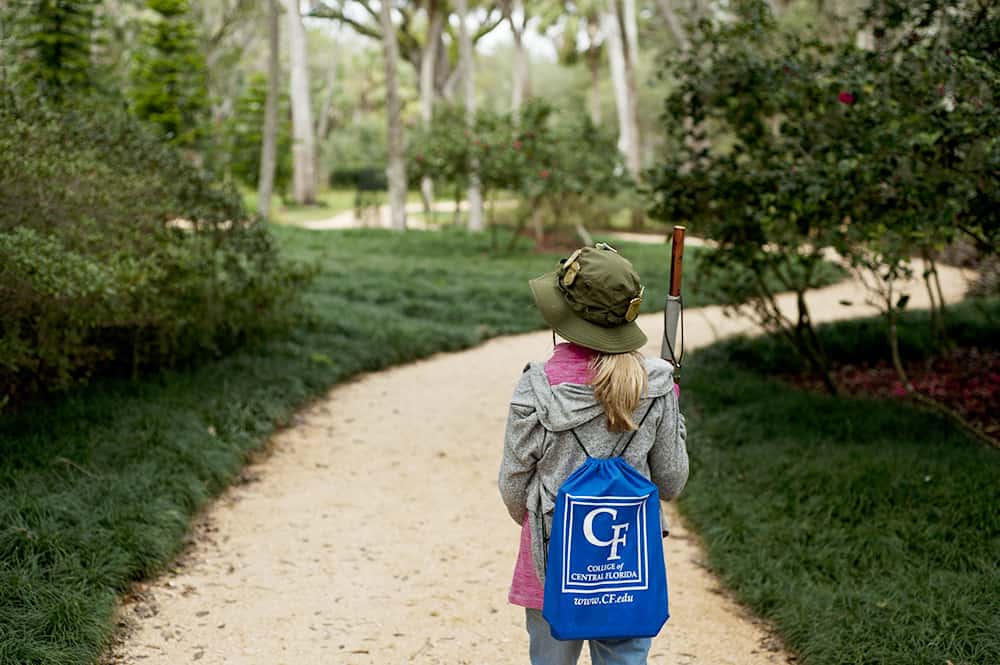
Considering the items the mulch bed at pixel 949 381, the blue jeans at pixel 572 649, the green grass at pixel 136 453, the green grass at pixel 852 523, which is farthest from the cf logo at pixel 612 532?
the mulch bed at pixel 949 381

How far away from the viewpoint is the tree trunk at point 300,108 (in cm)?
2741

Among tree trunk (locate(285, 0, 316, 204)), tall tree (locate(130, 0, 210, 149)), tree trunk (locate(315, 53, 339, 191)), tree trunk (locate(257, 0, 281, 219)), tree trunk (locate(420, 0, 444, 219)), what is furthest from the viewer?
tree trunk (locate(315, 53, 339, 191))

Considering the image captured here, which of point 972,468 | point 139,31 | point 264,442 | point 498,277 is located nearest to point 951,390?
point 972,468

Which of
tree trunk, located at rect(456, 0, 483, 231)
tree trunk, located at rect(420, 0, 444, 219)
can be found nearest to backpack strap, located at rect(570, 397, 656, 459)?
tree trunk, located at rect(456, 0, 483, 231)

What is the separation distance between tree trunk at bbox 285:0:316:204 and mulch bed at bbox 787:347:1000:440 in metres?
21.2

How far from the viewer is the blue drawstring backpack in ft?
8.36

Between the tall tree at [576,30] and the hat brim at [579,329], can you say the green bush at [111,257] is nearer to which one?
the hat brim at [579,329]

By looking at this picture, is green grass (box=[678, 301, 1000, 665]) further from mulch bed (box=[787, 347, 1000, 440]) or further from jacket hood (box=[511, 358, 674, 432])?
jacket hood (box=[511, 358, 674, 432])

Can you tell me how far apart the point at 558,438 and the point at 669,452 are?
32 centimetres

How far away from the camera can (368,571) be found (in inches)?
196

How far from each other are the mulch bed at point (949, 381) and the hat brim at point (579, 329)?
5328 millimetres

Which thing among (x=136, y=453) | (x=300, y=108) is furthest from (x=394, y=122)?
(x=136, y=453)

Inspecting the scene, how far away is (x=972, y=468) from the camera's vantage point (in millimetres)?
5387

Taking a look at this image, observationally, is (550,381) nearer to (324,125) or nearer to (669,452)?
(669,452)
